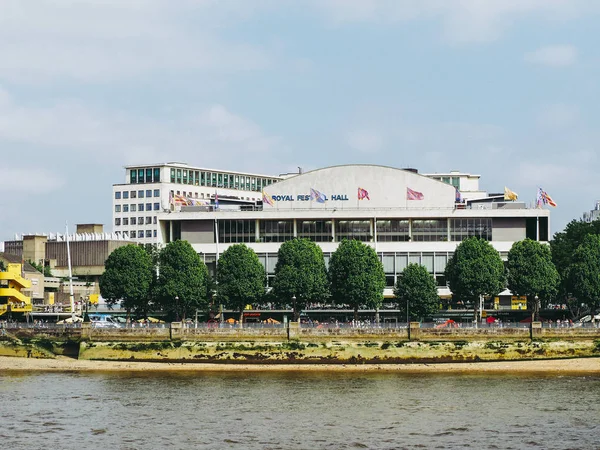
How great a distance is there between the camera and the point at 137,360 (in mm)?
127938

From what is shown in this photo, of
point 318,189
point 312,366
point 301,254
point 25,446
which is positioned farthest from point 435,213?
point 25,446

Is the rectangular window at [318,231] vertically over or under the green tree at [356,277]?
over

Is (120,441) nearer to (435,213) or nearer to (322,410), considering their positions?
(322,410)

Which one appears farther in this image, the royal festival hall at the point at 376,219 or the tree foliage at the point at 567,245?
the royal festival hall at the point at 376,219

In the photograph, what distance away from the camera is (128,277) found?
14275 cm

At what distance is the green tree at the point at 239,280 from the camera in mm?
142500

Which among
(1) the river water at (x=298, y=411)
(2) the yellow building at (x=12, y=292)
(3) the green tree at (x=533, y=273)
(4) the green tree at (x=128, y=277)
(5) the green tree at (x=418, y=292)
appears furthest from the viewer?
(2) the yellow building at (x=12, y=292)

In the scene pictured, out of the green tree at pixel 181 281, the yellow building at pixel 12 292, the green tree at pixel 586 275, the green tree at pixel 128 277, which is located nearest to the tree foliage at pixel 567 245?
the green tree at pixel 586 275

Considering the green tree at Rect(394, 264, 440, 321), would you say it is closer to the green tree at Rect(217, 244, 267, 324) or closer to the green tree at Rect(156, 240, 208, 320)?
the green tree at Rect(217, 244, 267, 324)

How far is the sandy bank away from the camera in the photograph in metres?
121

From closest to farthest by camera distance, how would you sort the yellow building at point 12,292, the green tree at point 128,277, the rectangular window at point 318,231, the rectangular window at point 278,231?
the green tree at point 128,277
the yellow building at point 12,292
the rectangular window at point 318,231
the rectangular window at point 278,231

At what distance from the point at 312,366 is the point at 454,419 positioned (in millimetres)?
40862

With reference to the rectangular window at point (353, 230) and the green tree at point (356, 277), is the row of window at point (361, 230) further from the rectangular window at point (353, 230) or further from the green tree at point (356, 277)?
the green tree at point (356, 277)

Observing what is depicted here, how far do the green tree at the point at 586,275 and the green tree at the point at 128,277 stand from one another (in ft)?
186
